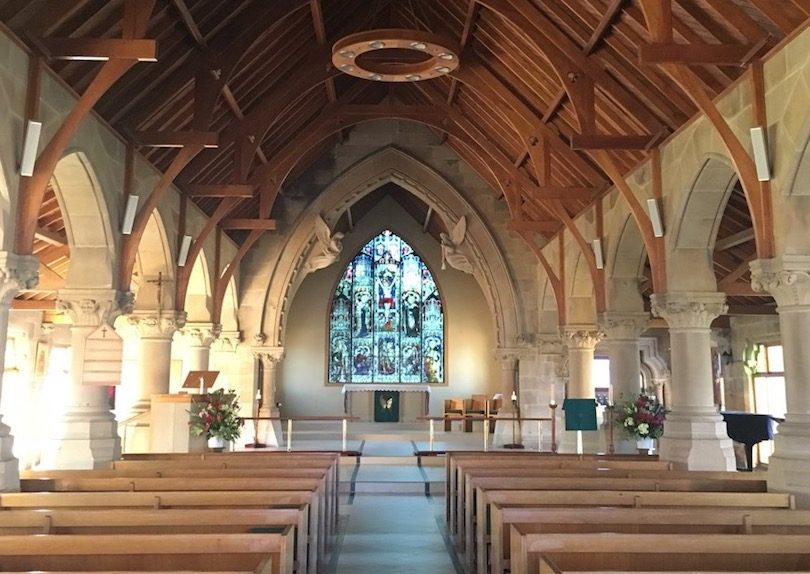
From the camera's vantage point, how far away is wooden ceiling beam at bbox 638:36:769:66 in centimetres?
585

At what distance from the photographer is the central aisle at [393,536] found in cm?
579

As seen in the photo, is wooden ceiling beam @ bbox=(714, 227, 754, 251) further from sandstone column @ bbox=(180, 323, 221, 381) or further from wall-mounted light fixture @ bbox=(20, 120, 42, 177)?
wall-mounted light fixture @ bbox=(20, 120, 42, 177)

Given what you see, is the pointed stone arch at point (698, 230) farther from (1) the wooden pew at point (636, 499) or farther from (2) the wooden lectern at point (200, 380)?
(2) the wooden lectern at point (200, 380)

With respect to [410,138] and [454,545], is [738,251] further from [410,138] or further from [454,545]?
[454,545]

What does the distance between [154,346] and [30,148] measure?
4.99 meters

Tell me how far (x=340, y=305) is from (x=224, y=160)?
310 inches

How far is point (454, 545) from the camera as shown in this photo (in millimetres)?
6531

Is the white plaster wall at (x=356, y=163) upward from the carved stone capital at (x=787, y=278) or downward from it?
upward

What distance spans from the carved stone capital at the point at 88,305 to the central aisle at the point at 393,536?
3.57m

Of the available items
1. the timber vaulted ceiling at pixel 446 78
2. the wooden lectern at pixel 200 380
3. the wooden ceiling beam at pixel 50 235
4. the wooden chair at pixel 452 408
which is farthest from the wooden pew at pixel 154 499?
the wooden chair at pixel 452 408

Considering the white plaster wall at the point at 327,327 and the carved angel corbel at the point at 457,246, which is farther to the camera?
the white plaster wall at the point at 327,327

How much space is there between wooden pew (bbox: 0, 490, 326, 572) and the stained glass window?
13.8m

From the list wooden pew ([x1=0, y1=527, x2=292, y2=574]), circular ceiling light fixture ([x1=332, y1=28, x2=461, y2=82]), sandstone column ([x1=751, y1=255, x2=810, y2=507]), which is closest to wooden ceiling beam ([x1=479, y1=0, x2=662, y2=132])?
circular ceiling light fixture ([x1=332, y1=28, x2=461, y2=82])

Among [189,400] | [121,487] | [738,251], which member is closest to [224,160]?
[189,400]
